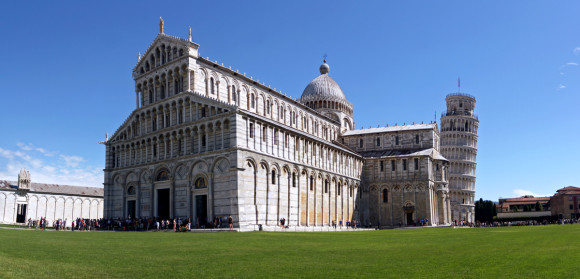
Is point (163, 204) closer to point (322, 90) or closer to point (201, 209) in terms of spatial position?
point (201, 209)

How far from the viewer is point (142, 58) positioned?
56.5 meters

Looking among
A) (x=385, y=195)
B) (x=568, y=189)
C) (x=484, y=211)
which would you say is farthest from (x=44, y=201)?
(x=568, y=189)

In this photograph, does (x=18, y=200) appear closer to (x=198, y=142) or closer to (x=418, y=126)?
(x=198, y=142)

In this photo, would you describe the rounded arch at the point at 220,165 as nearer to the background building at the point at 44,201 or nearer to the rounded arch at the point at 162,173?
the rounded arch at the point at 162,173

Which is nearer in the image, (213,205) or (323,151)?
(213,205)

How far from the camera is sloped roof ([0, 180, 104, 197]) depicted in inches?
3392

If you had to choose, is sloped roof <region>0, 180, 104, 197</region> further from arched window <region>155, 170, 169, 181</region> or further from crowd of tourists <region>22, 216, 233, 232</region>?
arched window <region>155, 170, 169, 181</region>

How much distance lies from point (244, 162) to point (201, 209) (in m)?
7.01

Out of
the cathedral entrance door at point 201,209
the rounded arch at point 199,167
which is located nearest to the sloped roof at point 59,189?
the rounded arch at point 199,167

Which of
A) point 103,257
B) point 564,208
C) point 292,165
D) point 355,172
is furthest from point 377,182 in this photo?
point 564,208

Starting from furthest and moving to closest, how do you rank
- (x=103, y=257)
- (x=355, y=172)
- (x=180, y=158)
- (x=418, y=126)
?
(x=418, y=126)
(x=355, y=172)
(x=180, y=158)
(x=103, y=257)

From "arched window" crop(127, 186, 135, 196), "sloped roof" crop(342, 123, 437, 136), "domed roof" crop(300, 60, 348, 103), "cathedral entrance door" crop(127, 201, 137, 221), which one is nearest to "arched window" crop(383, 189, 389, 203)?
"sloped roof" crop(342, 123, 437, 136)

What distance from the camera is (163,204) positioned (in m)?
51.9

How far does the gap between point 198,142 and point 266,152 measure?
6.78 m
